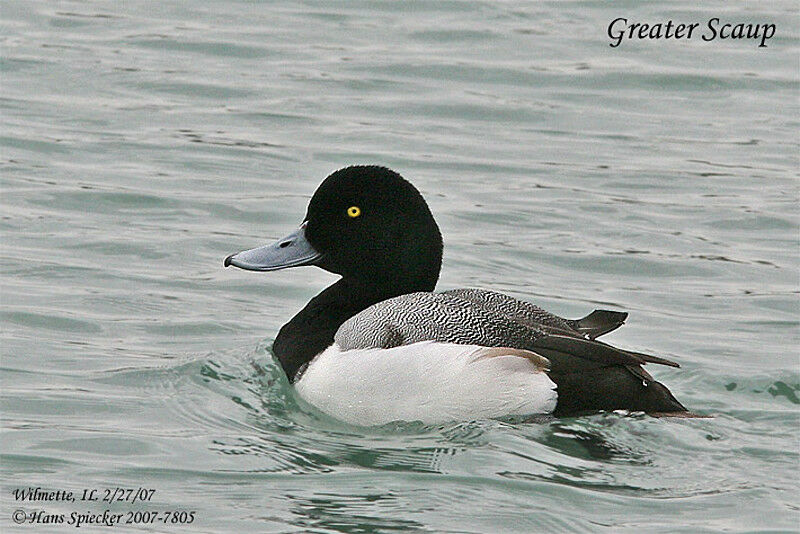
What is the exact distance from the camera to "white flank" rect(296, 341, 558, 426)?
6.91 m

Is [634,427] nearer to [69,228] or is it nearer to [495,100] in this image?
[69,228]

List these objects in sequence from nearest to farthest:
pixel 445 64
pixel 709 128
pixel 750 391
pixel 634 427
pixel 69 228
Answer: pixel 634 427 < pixel 750 391 < pixel 69 228 < pixel 709 128 < pixel 445 64

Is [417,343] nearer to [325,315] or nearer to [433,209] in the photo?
[325,315]

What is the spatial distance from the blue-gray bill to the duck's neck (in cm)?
21

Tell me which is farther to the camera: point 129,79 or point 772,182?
point 129,79

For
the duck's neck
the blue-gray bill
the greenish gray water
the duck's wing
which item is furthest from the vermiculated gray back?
the blue-gray bill

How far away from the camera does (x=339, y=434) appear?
704 cm

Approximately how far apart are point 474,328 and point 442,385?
31cm

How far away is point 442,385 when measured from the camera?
6965mm

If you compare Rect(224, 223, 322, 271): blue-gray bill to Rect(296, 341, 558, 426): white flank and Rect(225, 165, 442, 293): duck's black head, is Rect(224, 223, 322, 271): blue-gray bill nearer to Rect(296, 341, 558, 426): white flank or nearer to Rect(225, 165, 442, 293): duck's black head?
Rect(225, 165, 442, 293): duck's black head

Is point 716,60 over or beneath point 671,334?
over

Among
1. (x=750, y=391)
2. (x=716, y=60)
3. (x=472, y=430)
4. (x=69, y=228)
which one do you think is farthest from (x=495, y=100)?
(x=472, y=430)

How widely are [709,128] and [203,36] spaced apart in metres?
4.41

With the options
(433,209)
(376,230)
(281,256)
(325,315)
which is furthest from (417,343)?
(433,209)
